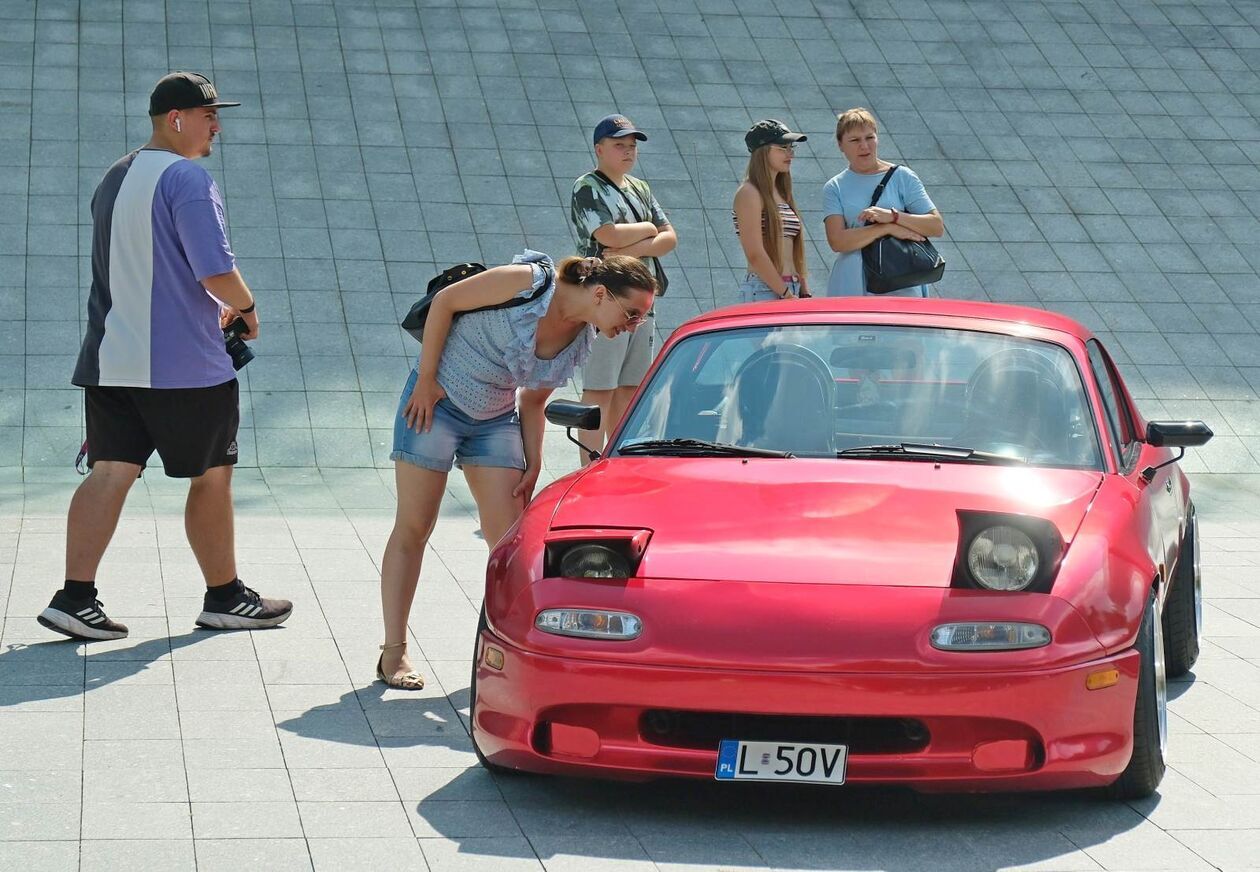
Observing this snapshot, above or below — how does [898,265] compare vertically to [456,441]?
above

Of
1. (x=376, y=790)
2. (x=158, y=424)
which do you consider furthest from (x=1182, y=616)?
(x=158, y=424)

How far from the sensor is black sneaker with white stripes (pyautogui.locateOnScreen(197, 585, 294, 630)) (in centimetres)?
678

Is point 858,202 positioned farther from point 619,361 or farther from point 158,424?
point 158,424

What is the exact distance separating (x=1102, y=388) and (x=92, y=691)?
3354 millimetres

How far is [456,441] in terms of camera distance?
6184 millimetres

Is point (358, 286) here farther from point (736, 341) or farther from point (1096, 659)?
point (1096, 659)

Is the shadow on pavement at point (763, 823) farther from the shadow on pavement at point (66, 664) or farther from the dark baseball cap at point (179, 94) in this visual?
the dark baseball cap at point (179, 94)

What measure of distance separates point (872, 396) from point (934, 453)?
0.41 meters

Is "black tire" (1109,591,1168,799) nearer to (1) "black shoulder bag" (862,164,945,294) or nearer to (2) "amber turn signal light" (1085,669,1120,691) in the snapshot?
(2) "amber turn signal light" (1085,669,1120,691)

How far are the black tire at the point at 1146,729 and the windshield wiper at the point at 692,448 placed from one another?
1248 mm

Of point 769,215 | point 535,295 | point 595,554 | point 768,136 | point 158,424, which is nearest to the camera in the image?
point 595,554

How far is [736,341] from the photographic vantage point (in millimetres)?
6086

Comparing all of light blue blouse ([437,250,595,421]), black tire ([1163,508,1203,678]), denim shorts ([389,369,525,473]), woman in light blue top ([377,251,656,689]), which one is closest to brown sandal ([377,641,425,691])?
woman in light blue top ([377,251,656,689])

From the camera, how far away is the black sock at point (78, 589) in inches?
254
